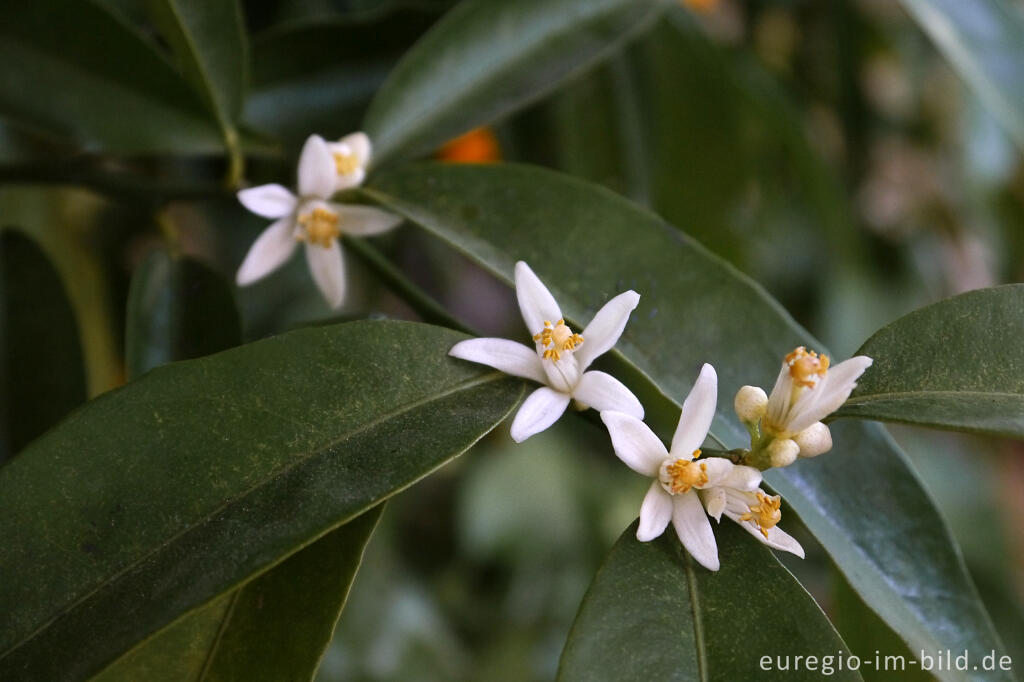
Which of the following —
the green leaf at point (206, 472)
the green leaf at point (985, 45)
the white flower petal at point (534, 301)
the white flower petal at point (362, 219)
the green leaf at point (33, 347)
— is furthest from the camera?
the green leaf at point (985, 45)

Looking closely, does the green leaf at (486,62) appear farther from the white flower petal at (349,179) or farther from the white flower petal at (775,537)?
the white flower petal at (775,537)

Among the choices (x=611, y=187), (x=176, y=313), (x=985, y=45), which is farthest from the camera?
(x=611, y=187)

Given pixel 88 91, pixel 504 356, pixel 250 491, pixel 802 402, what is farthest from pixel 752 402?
pixel 88 91

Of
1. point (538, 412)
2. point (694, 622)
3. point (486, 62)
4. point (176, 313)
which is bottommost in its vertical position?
point (694, 622)

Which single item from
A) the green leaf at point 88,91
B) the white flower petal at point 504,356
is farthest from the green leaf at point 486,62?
the white flower petal at point 504,356

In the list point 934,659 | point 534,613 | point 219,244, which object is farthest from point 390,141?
point 534,613

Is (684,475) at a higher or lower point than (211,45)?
lower

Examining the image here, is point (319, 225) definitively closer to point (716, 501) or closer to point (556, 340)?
point (556, 340)
